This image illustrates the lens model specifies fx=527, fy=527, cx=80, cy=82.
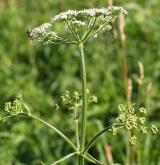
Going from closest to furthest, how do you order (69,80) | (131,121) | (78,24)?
(131,121)
(78,24)
(69,80)

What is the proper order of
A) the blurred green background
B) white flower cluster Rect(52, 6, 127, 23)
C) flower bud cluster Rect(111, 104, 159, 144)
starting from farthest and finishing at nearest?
the blurred green background, white flower cluster Rect(52, 6, 127, 23), flower bud cluster Rect(111, 104, 159, 144)

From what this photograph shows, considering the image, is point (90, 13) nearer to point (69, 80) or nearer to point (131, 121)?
point (131, 121)

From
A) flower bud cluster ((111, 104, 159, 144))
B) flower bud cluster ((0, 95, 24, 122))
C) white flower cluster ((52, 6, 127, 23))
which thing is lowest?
flower bud cluster ((111, 104, 159, 144))

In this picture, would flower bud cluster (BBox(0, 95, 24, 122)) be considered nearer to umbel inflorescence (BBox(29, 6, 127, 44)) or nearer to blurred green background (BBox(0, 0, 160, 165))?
umbel inflorescence (BBox(29, 6, 127, 44))

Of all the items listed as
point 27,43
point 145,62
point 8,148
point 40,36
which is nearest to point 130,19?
point 145,62

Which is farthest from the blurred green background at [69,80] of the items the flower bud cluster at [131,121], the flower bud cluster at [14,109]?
the flower bud cluster at [14,109]

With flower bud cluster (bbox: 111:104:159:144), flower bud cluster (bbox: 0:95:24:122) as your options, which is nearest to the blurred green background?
flower bud cluster (bbox: 111:104:159:144)

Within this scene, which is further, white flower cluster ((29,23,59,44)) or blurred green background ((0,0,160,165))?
blurred green background ((0,0,160,165))

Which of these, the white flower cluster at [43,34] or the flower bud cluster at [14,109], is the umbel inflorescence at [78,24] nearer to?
the white flower cluster at [43,34]

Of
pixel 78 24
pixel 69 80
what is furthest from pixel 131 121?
pixel 69 80
